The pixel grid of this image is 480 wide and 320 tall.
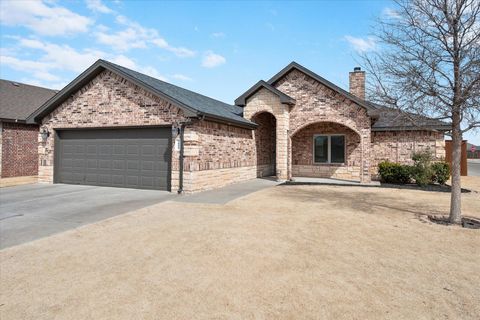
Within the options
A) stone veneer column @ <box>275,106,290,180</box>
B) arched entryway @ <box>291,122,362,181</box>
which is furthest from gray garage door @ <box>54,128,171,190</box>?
arched entryway @ <box>291,122,362,181</box>

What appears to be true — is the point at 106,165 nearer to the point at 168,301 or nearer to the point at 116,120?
the point at 116,120

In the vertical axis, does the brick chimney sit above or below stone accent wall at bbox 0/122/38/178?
above

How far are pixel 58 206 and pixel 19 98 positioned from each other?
16.2 metres

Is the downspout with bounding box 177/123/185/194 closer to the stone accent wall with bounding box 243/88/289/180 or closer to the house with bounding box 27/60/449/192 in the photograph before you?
the house with bounding box 27/60/449/192

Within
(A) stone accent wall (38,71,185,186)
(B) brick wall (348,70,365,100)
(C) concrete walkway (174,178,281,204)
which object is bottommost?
(C) concrete walkway (174,178,281,204)

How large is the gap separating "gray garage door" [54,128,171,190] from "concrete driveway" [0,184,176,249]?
604mm

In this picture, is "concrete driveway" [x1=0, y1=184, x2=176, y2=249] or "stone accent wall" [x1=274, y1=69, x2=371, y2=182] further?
"stone accent wall" [x1=274, y1=69, x2=371, y2=182]

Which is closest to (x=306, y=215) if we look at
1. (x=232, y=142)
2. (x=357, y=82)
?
(x=232, y=142)

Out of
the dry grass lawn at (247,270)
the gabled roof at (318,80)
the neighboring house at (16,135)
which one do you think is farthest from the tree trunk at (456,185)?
the neighboring house at (16,135)

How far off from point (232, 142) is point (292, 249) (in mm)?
9896

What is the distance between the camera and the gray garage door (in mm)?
12758

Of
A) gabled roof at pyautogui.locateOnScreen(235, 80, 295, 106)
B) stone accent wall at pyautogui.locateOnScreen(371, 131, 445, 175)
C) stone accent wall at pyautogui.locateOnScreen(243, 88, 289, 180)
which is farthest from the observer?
stone accent wall at pyautogui.locateOnScreen(371, 131, 445, 175)

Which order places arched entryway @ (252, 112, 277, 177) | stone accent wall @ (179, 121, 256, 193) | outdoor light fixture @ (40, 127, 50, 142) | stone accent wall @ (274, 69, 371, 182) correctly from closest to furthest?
stone accent wall @ (179, 121, 256, 193)
outdoor light fixture @ (40, 127, 50, 142)
stone accent wall @ (274, 69, 371, 182)
arched entryway @ (252, 112, 277, 177)

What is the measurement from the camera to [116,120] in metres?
13.3
